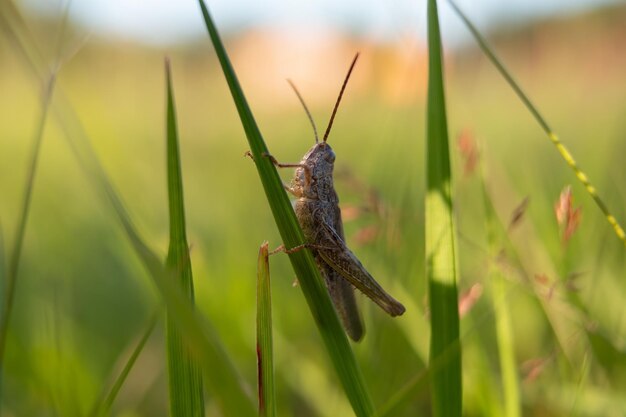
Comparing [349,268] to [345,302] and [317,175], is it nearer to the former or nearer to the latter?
[345,302]

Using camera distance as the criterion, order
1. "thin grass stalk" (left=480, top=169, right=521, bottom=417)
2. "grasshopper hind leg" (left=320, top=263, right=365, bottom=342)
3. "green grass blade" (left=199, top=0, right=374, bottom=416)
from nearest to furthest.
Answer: "green grass blade" (left=199, top=0, right=374, bottom=416), "thin grass stalk" (left=480, top=169, right=521, bottom=417), "grasshopper hind leg" (left=320, top=263, right=365, bottom=342)

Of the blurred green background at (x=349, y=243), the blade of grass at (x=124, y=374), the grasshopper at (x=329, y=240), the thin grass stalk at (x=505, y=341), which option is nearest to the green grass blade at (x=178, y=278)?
the blade of grass at (x=124, y=374)

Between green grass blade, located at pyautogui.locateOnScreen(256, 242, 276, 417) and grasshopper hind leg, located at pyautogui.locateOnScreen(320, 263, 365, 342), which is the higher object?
green grass blade, located at pyautogui.locateOnScreen(256, 242, 276, 417)

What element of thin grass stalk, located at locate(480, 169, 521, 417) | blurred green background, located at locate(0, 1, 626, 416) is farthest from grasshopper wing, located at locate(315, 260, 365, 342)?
thin grass stalk, located at locate(480, 169, 521, 417)

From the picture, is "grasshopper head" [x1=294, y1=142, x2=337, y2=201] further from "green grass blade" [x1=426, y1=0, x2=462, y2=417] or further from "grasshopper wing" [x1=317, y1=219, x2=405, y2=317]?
"green grass blade" [x1=426, y1=0, x2=462, y2=417]

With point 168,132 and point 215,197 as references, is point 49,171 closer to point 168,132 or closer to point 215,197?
point 215,197

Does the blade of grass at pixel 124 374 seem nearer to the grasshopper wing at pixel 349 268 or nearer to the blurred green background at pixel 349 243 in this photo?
the blurred green background at pixel 349 243
